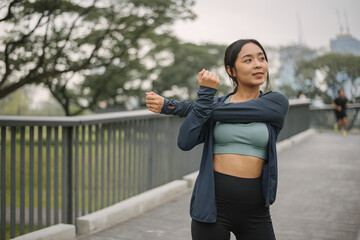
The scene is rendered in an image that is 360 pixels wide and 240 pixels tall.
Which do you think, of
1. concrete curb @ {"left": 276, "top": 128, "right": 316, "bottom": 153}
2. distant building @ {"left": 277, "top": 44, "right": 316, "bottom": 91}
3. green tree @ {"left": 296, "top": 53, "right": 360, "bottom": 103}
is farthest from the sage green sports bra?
distant building @ {"left": 277, "top": 44, "right": 316, "bottom": 91}

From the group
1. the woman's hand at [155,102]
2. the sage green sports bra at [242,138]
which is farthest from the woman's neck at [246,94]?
the woman's hand at [155,102]

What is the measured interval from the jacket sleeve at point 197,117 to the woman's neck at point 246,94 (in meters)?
0.22

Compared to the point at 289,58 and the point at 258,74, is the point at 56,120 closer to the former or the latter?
the point at 258,74

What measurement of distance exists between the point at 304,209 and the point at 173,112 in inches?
173

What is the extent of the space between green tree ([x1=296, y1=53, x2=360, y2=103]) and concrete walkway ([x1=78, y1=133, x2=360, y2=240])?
3552 cm

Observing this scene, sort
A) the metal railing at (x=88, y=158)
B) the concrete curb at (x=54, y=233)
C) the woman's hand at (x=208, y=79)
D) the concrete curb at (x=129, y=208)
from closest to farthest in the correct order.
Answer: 1. the woman's hand at (x=208, y=79)
2. the concrete curb at (x=54, y=233)
3. the metal railing at (x=88, y=158)
4. the concrete curb at (x=129, y=208)

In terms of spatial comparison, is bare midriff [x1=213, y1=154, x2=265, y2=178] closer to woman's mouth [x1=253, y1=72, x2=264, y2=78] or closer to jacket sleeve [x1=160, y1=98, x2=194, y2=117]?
jacket sleeve [x1=160, y1=98, x2=194, y2=117]

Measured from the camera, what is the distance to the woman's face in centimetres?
275

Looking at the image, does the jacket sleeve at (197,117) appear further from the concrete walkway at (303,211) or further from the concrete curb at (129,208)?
the concrete curb at (129,208)

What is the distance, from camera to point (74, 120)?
5.16 meters

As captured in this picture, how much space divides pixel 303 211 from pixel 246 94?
409 centimetres

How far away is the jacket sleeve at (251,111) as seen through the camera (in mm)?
2707

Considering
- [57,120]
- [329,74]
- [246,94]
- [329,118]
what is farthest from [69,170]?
[329,74]

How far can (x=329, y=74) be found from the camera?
45250 millimetres
